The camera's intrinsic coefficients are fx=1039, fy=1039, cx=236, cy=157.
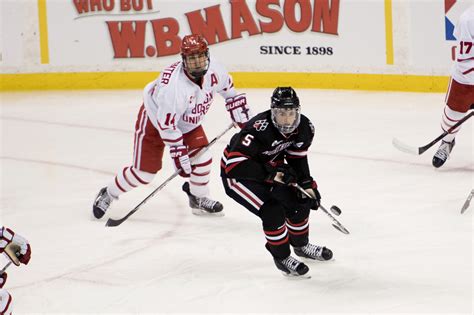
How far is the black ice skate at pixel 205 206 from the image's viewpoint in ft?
18.0

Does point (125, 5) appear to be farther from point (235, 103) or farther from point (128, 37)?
point (235, 103)

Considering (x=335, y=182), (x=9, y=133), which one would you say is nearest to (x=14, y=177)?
(x=9, y=133)

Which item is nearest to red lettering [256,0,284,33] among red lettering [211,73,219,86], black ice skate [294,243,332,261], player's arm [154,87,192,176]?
red lettering [211,73,219,86]

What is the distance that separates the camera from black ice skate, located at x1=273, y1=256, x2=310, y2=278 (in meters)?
4.37

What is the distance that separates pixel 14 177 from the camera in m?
6.48

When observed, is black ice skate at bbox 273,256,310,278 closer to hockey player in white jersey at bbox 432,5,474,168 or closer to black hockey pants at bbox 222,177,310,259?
black hockey pants at bbox 222,177,310,259

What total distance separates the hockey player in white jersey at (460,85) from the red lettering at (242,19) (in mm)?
2699

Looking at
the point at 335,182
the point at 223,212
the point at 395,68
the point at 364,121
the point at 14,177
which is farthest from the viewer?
the point at 395,68

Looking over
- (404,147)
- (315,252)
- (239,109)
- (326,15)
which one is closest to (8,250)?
(315,252)

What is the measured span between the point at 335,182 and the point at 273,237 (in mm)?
1749

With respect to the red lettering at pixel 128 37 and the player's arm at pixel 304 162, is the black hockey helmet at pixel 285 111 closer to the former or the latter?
the player's arm at pixel 304 162

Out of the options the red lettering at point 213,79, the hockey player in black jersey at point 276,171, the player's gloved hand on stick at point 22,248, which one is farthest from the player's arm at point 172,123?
the player's gloved hand on stick at point 22,248

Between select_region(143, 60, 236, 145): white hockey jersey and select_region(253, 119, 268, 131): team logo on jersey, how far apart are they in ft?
3.02

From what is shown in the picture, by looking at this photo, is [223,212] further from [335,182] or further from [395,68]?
[395,68]
